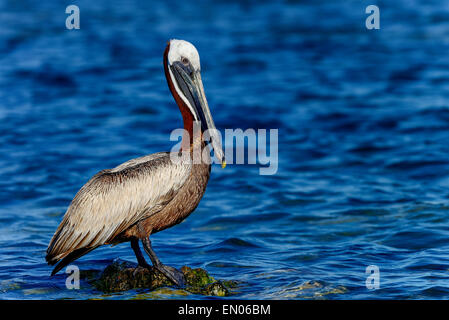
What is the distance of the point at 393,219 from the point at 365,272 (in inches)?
75.7

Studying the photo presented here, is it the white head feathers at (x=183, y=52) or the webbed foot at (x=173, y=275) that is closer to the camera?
the webbed foot at (x=173, y=275)

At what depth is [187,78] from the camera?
6613 mm

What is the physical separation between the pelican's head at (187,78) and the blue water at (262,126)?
1.60 meters

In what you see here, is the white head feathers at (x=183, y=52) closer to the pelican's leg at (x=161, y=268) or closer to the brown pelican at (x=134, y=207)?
the brown pelican at (x=134, y=207)

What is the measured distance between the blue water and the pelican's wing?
0.50 meters

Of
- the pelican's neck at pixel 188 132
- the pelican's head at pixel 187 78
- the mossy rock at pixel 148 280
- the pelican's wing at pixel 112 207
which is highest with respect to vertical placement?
the pelican's head at pixel 187 78

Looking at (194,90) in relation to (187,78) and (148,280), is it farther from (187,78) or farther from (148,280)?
(148,280)

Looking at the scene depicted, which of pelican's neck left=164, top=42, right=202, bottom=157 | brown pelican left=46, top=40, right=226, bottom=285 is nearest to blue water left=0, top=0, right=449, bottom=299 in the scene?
brown pelican left=46, top=40, right=226, bottom=285

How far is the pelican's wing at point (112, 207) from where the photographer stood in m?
6.25

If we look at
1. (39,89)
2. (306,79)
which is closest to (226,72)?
(306,79)

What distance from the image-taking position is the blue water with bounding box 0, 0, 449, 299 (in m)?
7.28

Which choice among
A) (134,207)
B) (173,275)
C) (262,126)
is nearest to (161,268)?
(173,275)

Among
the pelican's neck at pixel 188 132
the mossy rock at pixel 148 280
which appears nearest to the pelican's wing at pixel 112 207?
the pelican's neck at pixel 188 132
